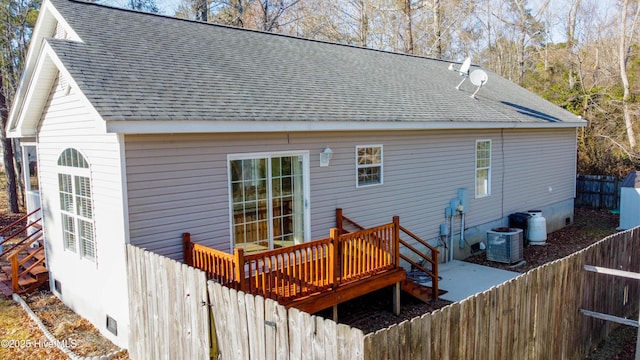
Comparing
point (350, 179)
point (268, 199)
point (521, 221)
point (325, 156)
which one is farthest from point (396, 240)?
point (521, 221)

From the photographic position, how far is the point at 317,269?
685 centimetres

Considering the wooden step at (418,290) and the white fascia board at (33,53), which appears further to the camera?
the white fascia board at (33,53)

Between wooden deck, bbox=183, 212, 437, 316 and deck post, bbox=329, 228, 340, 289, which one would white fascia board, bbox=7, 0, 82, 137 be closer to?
wooden deck, bbox=183, 212, 437, 316

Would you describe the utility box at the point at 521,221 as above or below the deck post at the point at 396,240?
below

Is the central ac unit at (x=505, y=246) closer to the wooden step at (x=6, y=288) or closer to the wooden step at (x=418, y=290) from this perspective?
the wooden step at (x=418, y=290)

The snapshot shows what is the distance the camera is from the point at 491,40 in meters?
32.2

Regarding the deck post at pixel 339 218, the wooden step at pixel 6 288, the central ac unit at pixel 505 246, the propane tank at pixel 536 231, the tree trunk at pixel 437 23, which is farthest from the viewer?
the tree trunk at pixel 437 23

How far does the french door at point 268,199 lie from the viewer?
301 inches

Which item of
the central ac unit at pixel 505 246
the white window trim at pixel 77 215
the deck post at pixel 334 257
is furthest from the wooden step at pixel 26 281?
the central ac unit at pixel 505 246

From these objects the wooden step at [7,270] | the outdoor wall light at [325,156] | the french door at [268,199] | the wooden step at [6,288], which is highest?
the outdoor wall light at [325,156]

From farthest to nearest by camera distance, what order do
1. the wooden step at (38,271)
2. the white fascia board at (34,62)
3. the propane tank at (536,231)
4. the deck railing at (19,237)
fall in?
the propane tank at (536,231) → the deck railing at (19,237) → the wooden step at (38,271) → the white fascia board at (34,62)

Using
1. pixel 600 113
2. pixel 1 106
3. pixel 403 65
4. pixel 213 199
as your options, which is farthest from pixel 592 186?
pixel 1 106

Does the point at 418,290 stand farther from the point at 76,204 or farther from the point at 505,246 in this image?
the point at 76,204

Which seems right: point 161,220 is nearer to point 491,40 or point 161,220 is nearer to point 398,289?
point 398,289
